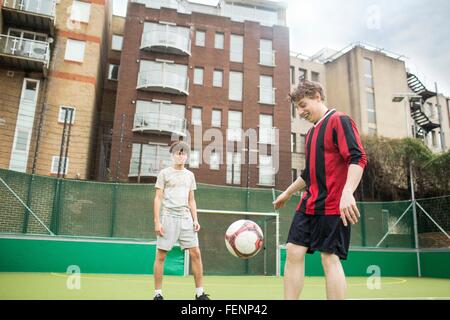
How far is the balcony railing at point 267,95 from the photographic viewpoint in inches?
1045

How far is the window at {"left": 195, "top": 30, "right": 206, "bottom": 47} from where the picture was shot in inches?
1031

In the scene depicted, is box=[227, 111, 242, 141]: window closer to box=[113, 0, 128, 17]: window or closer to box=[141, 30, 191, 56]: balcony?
box=[141, 30, 191, 56]: balcony

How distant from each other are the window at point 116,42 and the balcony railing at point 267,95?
10.3 meters

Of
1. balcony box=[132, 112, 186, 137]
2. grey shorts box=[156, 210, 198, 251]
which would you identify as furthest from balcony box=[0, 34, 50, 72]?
grey shorts box=[156, 210, 198, 251]

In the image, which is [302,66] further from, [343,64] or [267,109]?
[267,109]

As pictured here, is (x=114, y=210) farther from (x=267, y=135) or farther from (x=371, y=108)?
(x=371, y=108)

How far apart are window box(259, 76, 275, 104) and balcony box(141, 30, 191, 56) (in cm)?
556

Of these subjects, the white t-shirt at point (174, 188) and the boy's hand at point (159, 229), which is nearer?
the boy's hand at point (159, 229)

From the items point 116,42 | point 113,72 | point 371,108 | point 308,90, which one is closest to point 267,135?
point 371,108

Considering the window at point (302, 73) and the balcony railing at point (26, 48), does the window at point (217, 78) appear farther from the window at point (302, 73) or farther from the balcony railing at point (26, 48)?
the balcony railing at point (26, 48)

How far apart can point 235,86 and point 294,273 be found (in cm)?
2420

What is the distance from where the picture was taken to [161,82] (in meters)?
24.2

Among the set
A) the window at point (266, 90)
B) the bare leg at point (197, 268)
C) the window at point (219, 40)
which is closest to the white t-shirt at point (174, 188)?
the bare leg at point (197, 268)
